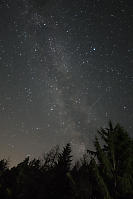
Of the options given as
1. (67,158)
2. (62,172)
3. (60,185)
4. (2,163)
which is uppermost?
(2,163)

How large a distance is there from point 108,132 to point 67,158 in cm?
1443

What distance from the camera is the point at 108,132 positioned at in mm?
12031

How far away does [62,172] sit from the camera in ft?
72.7

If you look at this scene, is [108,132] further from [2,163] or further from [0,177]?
[2,163]

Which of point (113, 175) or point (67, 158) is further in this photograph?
point (67, 158)

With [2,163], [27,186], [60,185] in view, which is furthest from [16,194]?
[2,163]

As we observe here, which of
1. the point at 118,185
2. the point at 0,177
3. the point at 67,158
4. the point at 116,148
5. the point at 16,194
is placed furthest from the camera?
the point at 0,177

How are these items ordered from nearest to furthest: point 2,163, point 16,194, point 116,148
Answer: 1. point 116,148
2. point 16,194
3. point 2,163

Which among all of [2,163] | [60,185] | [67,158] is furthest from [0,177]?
[60,185]

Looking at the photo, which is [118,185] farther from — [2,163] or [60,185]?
[2,163]

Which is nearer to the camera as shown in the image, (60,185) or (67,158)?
(60,185)

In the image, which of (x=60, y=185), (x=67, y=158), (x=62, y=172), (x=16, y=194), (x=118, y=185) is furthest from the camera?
(x=16, y=194)

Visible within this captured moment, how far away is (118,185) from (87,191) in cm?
219

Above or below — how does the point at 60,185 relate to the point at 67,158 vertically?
below
